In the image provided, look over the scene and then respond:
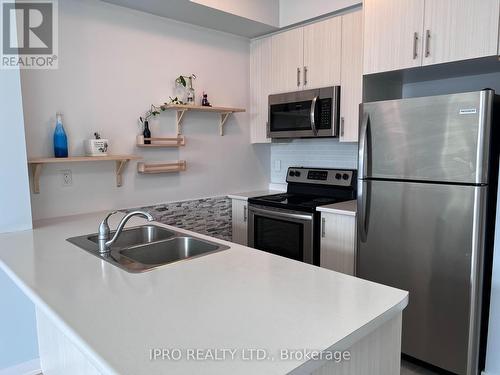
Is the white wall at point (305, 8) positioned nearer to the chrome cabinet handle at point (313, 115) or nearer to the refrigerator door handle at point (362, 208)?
the chrome cabinet handle at point (313, 115)

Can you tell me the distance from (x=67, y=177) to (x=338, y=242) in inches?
75.6

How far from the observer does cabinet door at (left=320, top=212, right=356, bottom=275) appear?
2.54m

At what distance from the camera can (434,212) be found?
2.05 metres

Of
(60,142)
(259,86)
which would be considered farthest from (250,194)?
(60,142)

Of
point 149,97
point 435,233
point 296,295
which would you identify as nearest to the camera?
point 296,295

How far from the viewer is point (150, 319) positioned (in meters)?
1.03

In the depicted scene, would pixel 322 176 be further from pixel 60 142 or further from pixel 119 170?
pixel 60 142

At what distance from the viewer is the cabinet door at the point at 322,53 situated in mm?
2867

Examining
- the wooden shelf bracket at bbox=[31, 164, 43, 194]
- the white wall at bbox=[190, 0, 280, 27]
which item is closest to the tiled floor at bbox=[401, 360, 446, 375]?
the wooden shelf bracket at bbox=[31, 164, 43, 194]

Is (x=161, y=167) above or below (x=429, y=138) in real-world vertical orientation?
below

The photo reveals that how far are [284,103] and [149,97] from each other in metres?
1.13

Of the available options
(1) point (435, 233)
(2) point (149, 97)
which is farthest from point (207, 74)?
(1) point (435, 233)

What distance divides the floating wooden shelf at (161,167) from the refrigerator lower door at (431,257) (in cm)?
146

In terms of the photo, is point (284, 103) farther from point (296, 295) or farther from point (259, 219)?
point (296, 295)
